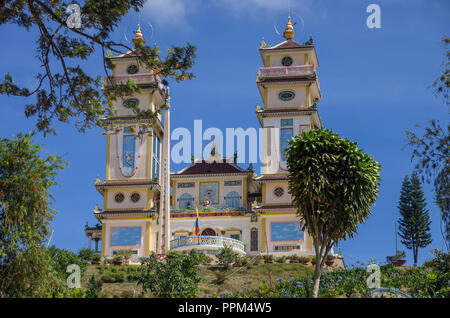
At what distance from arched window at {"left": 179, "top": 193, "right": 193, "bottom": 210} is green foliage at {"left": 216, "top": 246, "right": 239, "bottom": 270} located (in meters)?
10.4

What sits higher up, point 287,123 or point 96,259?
point 287,123

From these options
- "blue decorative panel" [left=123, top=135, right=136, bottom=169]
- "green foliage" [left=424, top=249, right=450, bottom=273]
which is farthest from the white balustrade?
"green foliage" [left=424, top=249, right=450, bottom=273]

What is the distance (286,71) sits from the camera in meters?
56.4

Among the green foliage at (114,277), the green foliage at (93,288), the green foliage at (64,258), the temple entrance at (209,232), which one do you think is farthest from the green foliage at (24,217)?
the temple entrance at (209,232)

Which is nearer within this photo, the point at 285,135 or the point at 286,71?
the point at 285,135

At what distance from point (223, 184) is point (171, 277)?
23346 mm

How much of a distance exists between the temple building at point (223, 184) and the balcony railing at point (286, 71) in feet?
0.23

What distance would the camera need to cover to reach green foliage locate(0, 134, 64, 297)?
2588cm

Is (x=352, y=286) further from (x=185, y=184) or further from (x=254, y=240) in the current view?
(x=185, y=184)

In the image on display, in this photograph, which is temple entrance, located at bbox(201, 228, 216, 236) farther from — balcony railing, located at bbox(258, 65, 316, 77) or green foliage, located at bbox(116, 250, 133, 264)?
balcony railing, located at bbox(258, 65, 316, 77)

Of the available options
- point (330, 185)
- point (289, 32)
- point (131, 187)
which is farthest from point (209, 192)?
point (330, 185)

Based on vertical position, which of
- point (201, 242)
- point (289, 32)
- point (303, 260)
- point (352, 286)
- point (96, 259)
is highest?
point (289, 32)

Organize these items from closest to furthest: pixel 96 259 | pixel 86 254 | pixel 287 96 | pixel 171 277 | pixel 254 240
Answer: pixel 171 277, pixel 86 254, pixel 96 259, pixel 254 240, pixel 287 96
